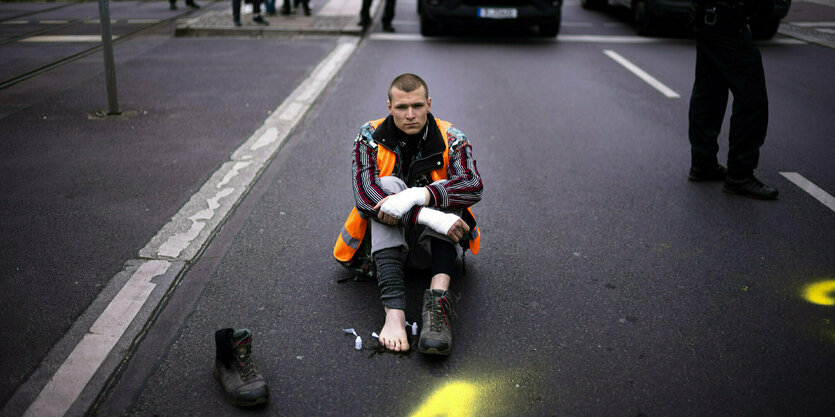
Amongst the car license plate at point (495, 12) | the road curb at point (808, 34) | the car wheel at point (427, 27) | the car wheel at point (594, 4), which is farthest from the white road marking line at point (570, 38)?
the car wheel at point (594, 4)

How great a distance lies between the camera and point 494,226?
4.43 meters

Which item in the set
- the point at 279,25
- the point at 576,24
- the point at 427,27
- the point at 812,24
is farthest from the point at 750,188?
the point at 812,24

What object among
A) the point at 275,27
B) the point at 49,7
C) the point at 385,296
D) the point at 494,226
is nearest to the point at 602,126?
the point at 494,226

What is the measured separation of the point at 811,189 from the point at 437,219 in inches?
130

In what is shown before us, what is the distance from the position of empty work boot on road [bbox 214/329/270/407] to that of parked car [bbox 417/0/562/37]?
939cm

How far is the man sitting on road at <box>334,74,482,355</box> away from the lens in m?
3.21

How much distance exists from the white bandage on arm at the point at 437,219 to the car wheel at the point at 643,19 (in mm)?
9974

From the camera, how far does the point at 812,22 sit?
1327 cm

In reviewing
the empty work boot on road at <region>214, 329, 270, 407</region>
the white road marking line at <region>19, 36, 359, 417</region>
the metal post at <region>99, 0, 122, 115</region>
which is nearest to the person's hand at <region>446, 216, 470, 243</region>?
the empty work boot on road at <region>214, 329, 270, 407</region>

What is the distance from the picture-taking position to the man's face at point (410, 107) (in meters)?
3.40

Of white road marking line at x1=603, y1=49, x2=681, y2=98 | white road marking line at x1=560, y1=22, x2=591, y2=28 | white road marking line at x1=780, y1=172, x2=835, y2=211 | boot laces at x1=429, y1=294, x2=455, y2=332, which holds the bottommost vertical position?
boot laces at x1=429, y1=294, x2=455, y2=332

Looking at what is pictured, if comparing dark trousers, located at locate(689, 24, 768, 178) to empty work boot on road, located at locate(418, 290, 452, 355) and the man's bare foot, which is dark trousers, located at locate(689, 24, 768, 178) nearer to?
empty work boot on road, located at locate(418, 290, 452, 355)

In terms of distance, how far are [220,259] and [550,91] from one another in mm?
5351

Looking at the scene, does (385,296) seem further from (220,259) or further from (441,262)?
(220,259)
